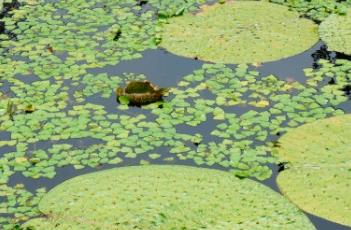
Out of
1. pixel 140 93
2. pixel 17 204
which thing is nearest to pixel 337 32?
pixel 140 93

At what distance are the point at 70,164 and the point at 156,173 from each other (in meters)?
0.55

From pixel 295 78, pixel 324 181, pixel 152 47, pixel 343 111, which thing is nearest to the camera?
pixel 324 181

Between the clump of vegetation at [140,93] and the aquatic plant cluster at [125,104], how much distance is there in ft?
0.20

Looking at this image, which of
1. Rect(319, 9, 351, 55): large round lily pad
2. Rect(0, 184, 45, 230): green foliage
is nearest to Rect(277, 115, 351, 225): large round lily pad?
Rect(319, 9, 351, 55): large round lily pad

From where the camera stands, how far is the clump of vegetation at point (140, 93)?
5.08 meters

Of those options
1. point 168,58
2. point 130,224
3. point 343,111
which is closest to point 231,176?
point 130,224

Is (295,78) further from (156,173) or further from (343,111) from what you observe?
(156,173)

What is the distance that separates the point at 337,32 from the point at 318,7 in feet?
1.85

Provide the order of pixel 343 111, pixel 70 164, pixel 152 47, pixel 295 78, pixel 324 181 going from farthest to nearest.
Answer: pixel 152 47
pixel 295 78
pixel 343 111
pixel 70 164
pixel 324 181

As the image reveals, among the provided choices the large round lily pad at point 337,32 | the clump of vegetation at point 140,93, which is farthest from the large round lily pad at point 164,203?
the large round lily pad at point 337,32

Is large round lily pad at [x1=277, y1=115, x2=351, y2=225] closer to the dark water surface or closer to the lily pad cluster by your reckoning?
the dark water surface

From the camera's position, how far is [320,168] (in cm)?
434

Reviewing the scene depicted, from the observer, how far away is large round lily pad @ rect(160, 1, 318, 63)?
5.64m

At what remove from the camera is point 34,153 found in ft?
15.2
